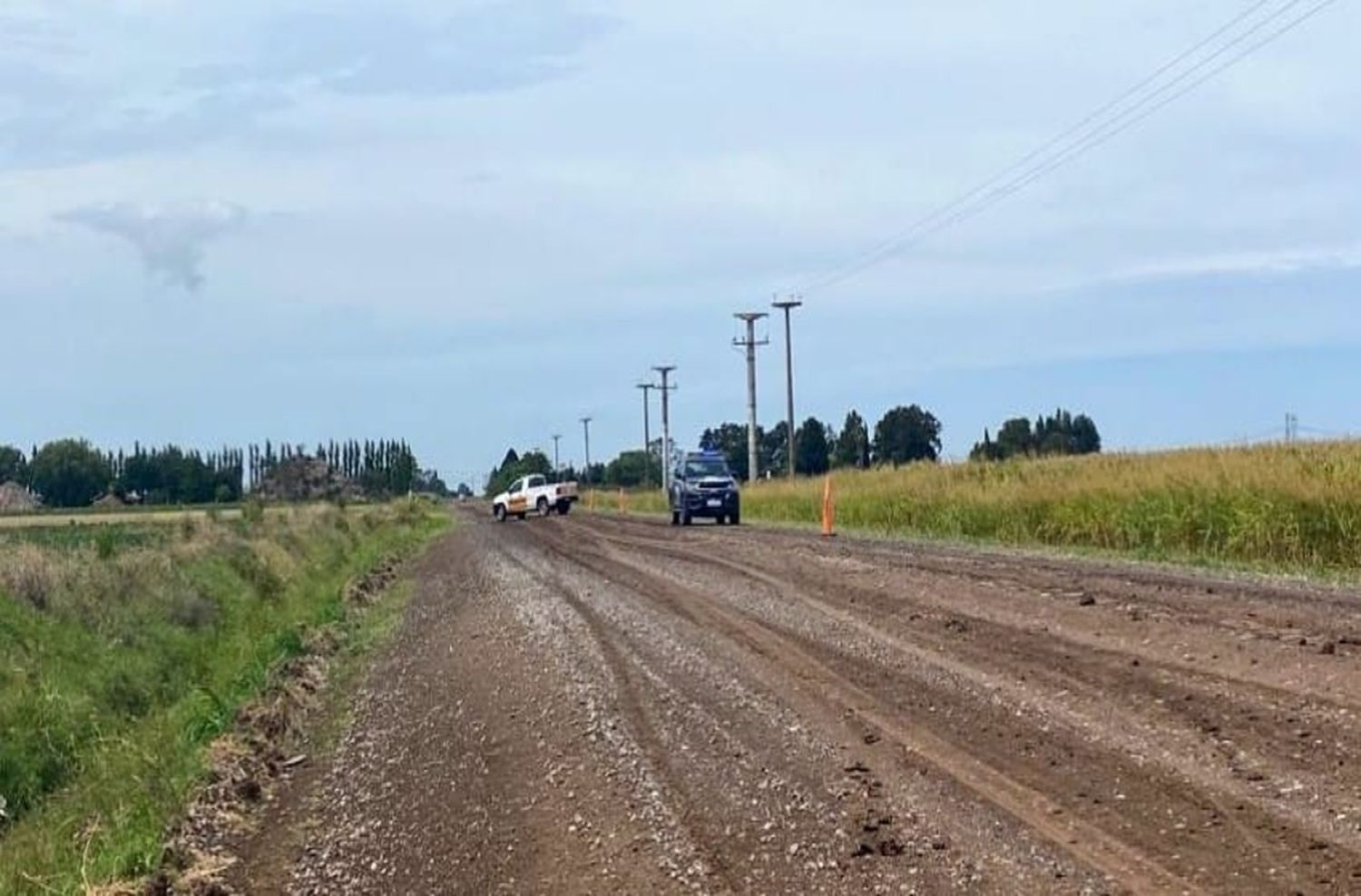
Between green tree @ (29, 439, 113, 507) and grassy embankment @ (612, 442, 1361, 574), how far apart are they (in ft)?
345

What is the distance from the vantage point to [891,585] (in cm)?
2117

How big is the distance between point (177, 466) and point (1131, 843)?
144 metres

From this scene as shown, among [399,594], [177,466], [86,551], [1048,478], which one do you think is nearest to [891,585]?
[399,594]

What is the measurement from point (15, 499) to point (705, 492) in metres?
87.5

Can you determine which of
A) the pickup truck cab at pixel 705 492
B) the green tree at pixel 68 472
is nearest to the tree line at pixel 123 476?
the green tree at pixel 68 472

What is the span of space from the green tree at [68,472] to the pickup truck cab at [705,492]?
299 ft

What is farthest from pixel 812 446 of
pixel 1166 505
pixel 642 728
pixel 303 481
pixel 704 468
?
pixel 642 728

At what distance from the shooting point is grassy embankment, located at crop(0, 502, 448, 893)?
11477mm

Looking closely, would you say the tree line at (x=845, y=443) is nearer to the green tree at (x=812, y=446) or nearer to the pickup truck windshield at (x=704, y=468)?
the green tree at (x=812, y=446)

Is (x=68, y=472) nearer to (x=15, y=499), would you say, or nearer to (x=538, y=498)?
(x=15, y=499)

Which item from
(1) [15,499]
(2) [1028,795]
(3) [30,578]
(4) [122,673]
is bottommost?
(4) [122,673]

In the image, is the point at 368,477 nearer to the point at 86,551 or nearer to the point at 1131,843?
the point at 86,551

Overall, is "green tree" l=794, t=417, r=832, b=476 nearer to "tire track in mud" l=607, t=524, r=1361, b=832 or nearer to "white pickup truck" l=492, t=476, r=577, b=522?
"white pickup truck" l=492, t=476, r=577, b=522

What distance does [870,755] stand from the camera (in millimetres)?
10289
